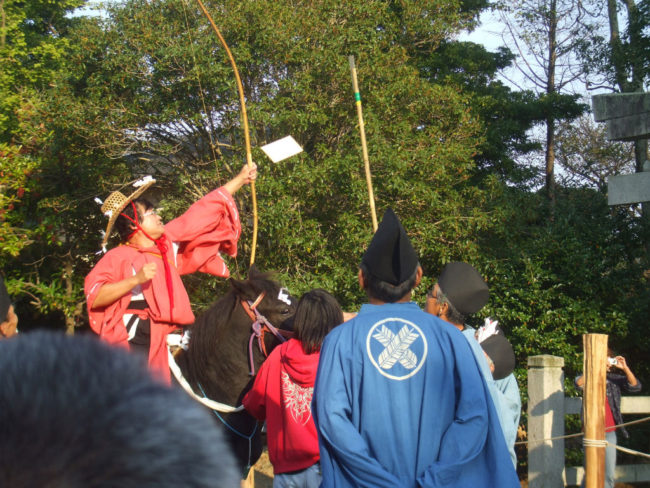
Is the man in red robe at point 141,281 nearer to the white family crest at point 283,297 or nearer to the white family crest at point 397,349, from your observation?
the white family crest at point 283,297

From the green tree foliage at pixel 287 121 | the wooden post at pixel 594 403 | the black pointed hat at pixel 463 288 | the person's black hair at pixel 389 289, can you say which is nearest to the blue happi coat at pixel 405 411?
the person's black hair at pixel 389 289

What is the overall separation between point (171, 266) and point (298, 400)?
1283 mm

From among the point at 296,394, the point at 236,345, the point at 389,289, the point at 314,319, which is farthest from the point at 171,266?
the point at 389,289

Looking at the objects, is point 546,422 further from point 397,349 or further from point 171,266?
point 397,349

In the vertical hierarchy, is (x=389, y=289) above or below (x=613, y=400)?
above

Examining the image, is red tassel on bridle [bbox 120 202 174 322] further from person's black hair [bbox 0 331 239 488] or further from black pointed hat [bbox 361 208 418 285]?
person's black hair [bbox 0 331 239 488]

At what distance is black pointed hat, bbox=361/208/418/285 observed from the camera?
267cm

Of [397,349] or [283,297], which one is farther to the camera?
[283,297]

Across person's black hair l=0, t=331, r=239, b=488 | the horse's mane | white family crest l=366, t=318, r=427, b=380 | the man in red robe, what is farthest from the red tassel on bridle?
person's black hair l=0, t=331, r=239, b=488

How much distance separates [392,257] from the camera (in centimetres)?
268

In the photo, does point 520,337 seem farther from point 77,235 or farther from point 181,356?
point 77,235

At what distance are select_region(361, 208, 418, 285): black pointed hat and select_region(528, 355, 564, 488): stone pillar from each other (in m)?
3.83

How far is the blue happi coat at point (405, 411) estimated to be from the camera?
92.0 inches

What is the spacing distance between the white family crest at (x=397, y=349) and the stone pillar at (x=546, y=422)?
12.8 feet
